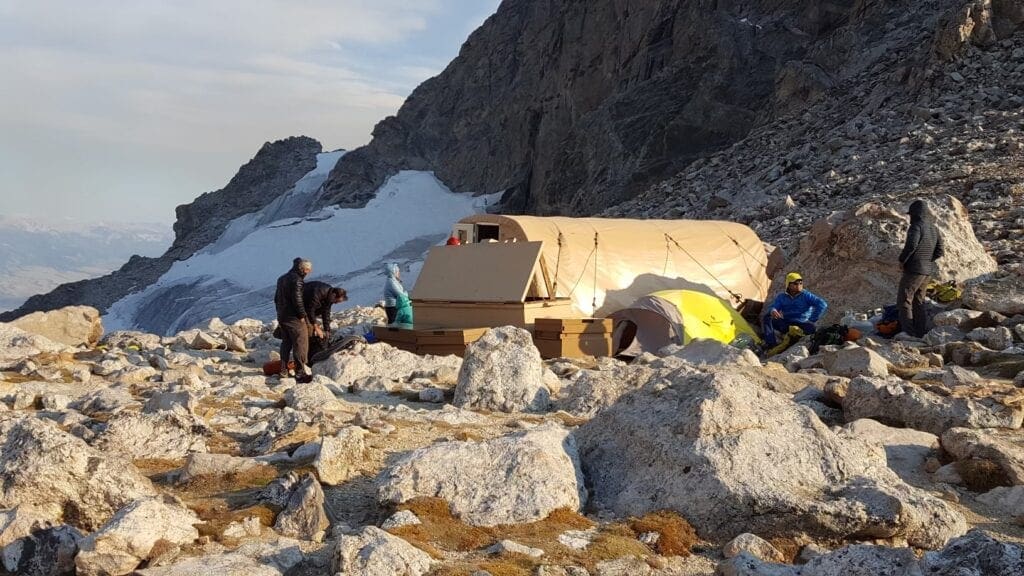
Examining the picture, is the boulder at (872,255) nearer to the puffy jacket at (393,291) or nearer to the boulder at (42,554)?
the puffy jacket at (393,291)

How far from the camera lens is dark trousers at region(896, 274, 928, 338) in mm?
11914

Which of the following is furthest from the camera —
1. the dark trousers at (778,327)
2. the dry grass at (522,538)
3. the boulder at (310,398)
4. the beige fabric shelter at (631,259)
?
the beige fabric shelter at (631,259)

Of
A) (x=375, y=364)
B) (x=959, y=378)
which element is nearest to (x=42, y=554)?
(x=375, y=364)

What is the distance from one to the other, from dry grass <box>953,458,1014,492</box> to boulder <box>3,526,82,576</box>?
15.9 feet

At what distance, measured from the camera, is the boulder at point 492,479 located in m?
4.77

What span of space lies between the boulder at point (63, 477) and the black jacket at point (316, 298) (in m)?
5.86

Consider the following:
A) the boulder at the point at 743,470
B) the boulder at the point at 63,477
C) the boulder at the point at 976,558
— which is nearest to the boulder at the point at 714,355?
the boulder at the point at 743,470

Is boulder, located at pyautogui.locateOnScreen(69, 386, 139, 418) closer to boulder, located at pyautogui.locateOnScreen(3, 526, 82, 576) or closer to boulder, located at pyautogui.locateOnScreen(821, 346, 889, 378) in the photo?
boulder, located at pyautogui.locateOnScreen(3, 526, 82, 576)

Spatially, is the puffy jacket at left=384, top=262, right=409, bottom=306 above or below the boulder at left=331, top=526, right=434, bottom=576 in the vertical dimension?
above

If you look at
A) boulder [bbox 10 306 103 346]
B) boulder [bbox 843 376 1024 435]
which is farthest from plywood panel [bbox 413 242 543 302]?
boulder [bbox 843 376 1024 435]

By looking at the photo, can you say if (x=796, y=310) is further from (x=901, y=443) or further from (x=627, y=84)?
(x=627, y=84)

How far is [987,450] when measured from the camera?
5.68m

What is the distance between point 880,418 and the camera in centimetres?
691

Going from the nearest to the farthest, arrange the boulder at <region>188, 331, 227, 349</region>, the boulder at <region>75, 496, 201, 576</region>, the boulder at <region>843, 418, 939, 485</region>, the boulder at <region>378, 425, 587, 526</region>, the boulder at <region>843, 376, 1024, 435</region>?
the boulder at <region>75, 496, 201, 576</region>
the boulder at <region>378, 425, 587, 526</region>
the boulder at <region>843, 418, 939, 485</region>
the boulder at <region>843, 376, 1024, 435</region>
the boulder at <region>188, 331, 227, 349</region>
